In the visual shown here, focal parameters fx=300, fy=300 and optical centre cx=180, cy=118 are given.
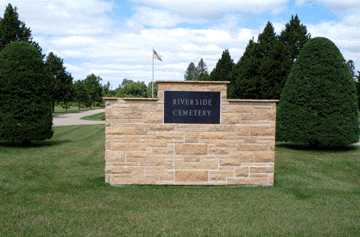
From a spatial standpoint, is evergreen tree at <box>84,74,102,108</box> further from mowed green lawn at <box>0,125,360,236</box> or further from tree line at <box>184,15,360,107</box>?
mowed green lawn at <box>0,125,360,236</box>

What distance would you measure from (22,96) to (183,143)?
8012 mm

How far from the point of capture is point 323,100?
1134 cm

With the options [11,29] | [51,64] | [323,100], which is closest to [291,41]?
[323,100]

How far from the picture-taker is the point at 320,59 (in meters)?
11.5

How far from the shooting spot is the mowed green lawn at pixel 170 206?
4086mm

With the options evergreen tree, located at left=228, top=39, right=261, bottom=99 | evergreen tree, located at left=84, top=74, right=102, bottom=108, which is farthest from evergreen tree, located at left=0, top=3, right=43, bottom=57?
evergreen tree, located at left=84, top=74, right=102, bottom=108

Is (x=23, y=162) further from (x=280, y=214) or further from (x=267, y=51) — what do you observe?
(x=267, y=51)

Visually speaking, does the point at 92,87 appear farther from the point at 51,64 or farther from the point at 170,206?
the point at 170,206

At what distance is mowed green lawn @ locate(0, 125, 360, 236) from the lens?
13.4 ft

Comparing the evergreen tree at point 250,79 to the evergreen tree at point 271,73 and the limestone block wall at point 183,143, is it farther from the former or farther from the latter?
the limestone block wall at point 183,143

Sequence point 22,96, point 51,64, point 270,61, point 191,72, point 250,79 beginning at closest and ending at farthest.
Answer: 1. point 22,96
2. point 270,61
3. point 250,79
4. point 51,64
5. point 191,72

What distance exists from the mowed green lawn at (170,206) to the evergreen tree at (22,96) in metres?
3.49

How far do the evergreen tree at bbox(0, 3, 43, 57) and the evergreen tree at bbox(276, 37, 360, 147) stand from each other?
24.3 m

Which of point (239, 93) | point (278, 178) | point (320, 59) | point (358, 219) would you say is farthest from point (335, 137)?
point (239, 93)
